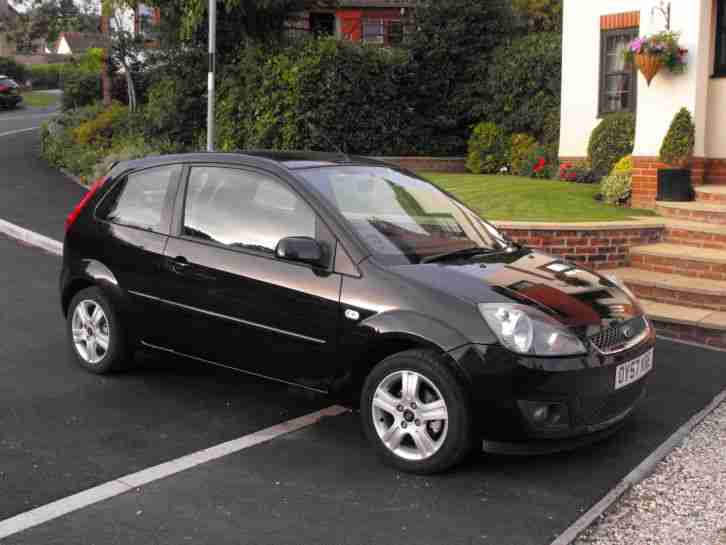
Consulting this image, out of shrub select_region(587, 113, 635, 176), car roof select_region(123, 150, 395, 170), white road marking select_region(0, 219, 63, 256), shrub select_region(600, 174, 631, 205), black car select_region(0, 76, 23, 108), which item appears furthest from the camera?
black car select_region(0, 76, 23, 108)

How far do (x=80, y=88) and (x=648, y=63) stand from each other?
20233mm

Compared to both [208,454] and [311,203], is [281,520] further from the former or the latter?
[311,203]

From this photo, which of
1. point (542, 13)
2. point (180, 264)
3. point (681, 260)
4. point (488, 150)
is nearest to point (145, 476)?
point (180, 264)

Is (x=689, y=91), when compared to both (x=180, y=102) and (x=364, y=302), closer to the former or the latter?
(x=364, y=302)

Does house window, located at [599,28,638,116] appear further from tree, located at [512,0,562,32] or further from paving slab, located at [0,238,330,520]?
tree, located at [512,0,562,32]

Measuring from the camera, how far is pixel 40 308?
337 inches

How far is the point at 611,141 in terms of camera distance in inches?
616

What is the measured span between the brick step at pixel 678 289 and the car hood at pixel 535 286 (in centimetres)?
334

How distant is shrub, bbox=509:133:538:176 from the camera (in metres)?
18.3

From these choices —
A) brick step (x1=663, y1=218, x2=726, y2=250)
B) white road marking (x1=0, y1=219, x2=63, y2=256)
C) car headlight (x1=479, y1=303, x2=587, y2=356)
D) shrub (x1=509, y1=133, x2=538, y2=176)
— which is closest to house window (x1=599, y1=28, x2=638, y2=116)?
shrub (x1=509, y1=133, x2=538, y2=176)

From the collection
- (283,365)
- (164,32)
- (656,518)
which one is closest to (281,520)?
(283,365)

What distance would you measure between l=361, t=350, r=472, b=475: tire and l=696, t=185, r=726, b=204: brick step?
285 inches

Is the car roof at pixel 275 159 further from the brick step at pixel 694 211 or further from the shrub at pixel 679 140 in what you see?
the shrub at pixel 679 140

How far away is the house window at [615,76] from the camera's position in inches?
635
